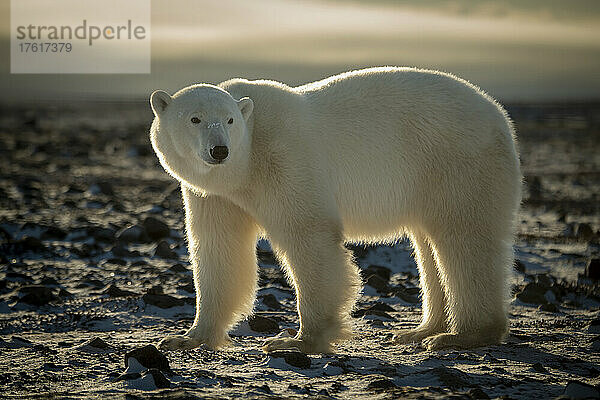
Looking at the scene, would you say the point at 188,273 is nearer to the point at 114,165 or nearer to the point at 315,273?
the point at 315,273

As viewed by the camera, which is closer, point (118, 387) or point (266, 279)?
point (118, 387)

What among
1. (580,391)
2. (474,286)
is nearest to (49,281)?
(474,286)

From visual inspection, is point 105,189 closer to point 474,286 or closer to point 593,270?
point 593,270

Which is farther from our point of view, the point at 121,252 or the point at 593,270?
the point at 121,252

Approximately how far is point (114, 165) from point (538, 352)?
17421 mm

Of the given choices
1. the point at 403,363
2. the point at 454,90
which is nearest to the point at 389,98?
the point at 454,90

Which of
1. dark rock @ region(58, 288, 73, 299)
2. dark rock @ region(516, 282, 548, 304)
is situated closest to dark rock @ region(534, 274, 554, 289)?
dark rock @ region(516, 282, 548, 304)

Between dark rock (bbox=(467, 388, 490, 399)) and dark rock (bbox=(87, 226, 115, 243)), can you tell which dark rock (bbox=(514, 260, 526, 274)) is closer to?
dark rock (bbox=(467, 388, 490, 399))

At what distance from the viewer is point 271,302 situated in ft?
22.2

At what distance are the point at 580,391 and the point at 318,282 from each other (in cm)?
174

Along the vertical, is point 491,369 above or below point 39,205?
below

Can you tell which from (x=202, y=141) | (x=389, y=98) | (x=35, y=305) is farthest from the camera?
(x=35, y=305)

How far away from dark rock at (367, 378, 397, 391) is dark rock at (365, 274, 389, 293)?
2.95 metres

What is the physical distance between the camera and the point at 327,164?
5223 mm
